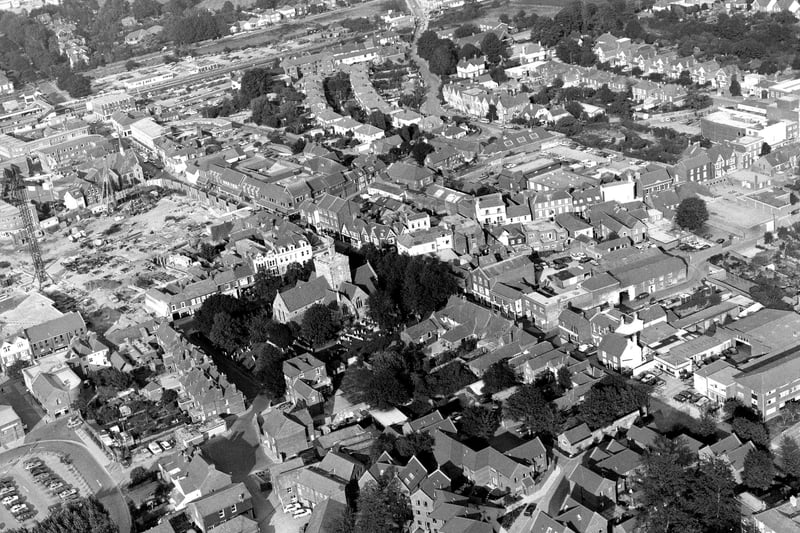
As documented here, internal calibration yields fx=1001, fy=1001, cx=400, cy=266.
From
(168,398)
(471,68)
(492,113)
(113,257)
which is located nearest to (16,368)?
(168,398)

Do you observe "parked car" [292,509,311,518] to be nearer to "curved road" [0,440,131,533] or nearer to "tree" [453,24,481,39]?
"curved road" [0,440,131,533]

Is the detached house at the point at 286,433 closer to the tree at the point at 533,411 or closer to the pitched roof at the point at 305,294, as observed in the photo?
the tree at the point at 533,411

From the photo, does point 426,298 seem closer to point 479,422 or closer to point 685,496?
point 479,422

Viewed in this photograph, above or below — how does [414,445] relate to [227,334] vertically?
below

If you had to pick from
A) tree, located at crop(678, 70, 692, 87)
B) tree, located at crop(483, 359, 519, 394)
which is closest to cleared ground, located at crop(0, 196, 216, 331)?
tree, located at crop(483, 359, 519, 394)

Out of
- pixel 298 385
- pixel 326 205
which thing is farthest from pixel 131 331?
pixel 326 205

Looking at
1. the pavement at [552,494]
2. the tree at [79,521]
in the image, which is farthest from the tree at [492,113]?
the tree at [79,521]
